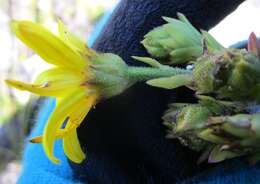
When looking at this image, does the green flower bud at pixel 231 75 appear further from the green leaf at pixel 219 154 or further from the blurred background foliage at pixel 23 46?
the blurred background foliage at pixel 23 46

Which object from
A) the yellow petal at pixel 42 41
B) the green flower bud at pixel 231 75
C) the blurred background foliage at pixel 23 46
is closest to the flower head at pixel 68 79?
the yellow petal at pixel 42 41

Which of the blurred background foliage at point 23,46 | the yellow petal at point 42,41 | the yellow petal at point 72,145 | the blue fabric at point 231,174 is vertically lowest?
Result: the blurred background foliage at point 23,46

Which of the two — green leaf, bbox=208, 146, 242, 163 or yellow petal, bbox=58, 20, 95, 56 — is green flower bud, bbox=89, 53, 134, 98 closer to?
yellow petal, bbox=58, 20, 95, 56

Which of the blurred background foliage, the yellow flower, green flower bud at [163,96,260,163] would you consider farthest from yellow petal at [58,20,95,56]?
the blurred background foliage

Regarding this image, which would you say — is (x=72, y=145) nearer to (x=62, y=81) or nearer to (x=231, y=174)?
(x=62, y=81)

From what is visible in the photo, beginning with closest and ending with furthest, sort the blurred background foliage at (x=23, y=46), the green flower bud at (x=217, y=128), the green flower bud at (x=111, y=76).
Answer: the green flower bud at (x=217, y=128)
the green flower bud at (x=111, y=76)
the blurred background foliage at (x=23, y=46)

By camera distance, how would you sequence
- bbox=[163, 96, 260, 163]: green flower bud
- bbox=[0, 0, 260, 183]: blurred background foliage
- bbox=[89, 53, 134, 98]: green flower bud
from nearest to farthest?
bbox=[163, 96, 260, 163]: green flower bud < bbox=[89, 53, 134, 98]: green flower bud < bbox=[0, 0, 260, 183]: blurred background foliage

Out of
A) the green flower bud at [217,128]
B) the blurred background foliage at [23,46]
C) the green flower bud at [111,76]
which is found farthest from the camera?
the blurred background foliage at [23,46]

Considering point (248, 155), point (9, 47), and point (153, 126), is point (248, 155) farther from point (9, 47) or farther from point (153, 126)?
point (9, 47)

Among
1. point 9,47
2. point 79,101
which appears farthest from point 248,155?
point 9,47
